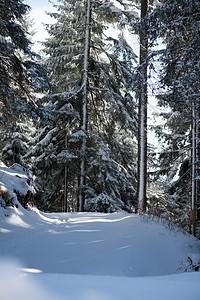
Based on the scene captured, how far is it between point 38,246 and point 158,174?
38.2 feet

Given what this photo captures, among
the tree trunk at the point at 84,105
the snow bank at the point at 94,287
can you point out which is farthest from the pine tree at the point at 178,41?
the tree trunk at the point at 84,105

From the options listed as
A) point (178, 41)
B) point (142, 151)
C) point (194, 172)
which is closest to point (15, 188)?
point (142, 151)

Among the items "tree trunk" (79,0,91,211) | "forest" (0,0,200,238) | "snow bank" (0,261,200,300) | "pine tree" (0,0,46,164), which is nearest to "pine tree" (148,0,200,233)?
"forest" (0,0,200,238)

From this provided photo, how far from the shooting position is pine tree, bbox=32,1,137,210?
12289 millimetres

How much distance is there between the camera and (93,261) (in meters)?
3.70

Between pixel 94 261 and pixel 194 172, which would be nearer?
pixel 94 261

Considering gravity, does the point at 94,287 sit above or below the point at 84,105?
below

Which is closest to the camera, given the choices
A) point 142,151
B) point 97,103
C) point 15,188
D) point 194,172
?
point 15,188

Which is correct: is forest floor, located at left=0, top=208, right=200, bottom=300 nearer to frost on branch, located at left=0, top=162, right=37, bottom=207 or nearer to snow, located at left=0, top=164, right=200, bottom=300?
snow, located at left=0, top=164, right=200, bottom=300

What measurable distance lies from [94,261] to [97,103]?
41.3ft

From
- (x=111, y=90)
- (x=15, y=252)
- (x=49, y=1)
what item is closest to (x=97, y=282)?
(x=15, y=252)

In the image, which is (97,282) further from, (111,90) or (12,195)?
(111,90)

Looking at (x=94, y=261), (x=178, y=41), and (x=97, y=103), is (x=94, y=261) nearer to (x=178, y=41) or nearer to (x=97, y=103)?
(x=178, y=41)

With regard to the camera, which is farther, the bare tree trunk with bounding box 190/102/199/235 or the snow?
the bare tree trunk with bounding box 190/102/199/235
